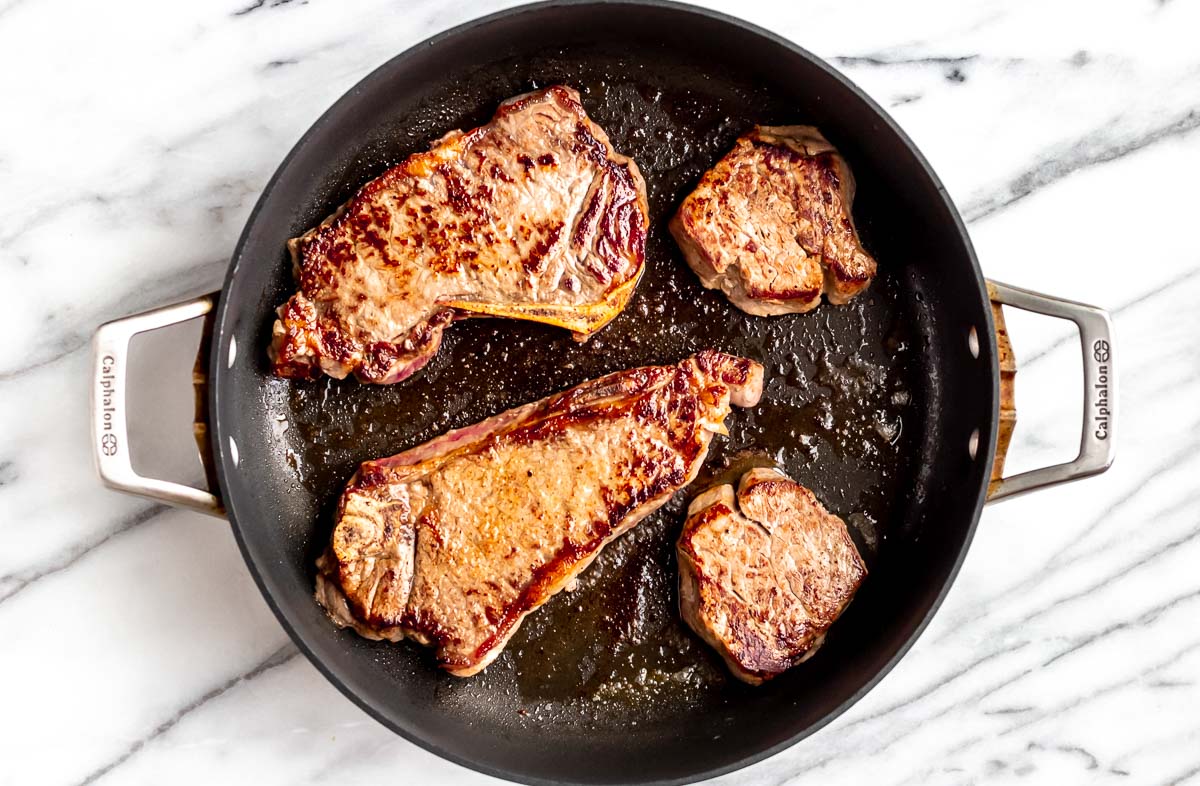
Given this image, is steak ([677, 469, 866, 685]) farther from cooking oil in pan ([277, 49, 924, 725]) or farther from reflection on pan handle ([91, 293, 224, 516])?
reflection on pan handle ([91, 293, 224, 516])

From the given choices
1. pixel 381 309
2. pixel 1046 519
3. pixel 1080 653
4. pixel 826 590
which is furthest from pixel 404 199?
pixel 1080 653

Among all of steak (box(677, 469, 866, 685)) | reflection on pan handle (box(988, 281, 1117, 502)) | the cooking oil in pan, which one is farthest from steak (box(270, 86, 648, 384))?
reflection on pan handle (box(988, 281, 1117, 502))

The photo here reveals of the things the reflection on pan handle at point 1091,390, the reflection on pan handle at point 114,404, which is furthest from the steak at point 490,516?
the reflection on pan handle at point 1091,390

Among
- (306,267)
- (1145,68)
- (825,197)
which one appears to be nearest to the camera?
(306,267)

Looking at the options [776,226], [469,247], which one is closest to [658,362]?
[776,226]

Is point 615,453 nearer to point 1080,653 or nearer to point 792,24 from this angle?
point 792,24
